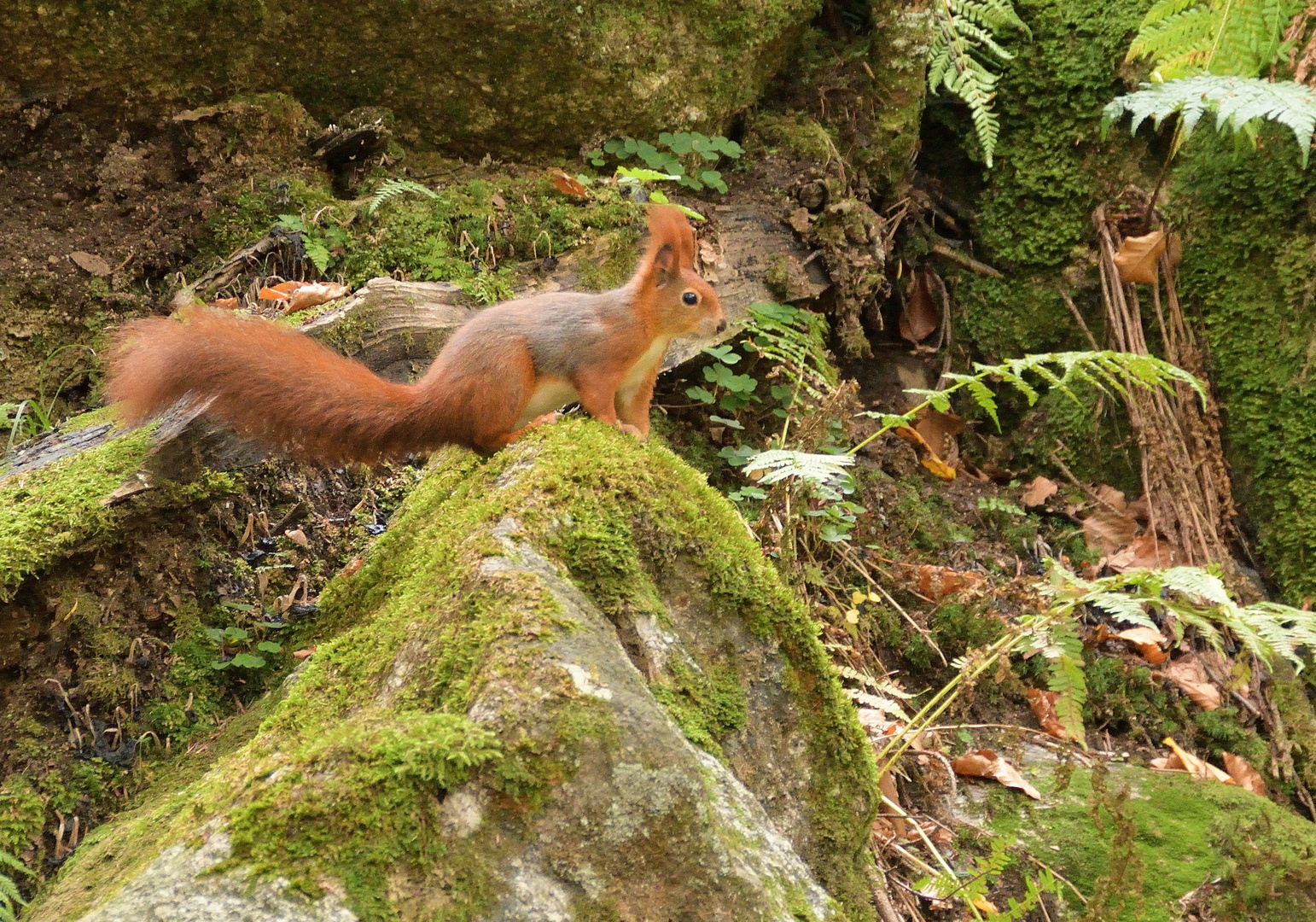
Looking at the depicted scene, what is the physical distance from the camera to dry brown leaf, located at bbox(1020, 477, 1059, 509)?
5.31m

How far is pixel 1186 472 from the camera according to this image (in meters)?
4.89

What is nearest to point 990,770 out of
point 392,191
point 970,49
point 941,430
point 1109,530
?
point 1109,530

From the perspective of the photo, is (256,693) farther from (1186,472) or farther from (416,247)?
(1186,472)

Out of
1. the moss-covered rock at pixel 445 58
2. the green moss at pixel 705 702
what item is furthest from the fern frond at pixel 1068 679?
the moss-covered rock at pixel 445 58

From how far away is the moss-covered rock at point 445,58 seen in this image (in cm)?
462

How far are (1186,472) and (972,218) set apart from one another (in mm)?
1855

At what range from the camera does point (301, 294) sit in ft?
13.5

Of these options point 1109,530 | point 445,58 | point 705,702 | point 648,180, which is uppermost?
point 445,58

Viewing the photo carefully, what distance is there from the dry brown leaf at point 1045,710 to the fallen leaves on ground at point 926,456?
56.7 inches

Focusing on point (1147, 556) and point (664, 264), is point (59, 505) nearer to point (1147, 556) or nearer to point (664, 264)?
point (664, 264)

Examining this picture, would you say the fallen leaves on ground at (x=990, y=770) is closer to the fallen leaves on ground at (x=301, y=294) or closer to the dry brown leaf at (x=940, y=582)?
the dry brown leaf at (x=940, y=582)

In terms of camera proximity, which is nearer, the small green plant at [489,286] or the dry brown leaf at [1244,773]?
the dry brown leaf at [1244,773]

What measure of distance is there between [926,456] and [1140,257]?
1.41 m

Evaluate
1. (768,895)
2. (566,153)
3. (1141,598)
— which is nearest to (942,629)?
(1141,598)
